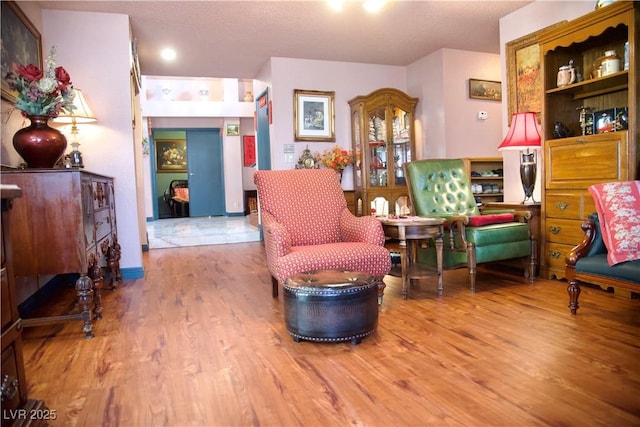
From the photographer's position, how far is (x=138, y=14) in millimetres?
3941

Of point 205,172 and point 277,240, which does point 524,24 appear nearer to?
point 277,240

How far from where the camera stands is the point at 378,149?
5.56 meters

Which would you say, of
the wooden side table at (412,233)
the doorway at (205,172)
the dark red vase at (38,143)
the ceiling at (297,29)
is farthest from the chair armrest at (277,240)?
the doorway at (205,172)

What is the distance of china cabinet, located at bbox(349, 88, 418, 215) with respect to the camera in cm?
547

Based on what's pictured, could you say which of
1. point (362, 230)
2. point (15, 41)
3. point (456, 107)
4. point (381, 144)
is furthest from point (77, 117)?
point (456, 107)

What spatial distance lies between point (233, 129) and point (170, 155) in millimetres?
2629

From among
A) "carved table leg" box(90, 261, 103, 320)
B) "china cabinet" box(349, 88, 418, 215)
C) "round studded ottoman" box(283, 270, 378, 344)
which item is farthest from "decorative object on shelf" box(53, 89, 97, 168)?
"china cabinet" box(349, 88, 418, 215)

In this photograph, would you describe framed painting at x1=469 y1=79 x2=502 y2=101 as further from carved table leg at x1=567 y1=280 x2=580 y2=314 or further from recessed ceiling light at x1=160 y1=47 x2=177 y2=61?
recessed ceiling light at x1=160 y1=47 x2=177 y2=61

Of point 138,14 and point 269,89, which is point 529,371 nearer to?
point 138,14

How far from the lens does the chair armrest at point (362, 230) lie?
271 cm

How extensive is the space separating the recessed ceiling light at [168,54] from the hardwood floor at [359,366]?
340 centimetres

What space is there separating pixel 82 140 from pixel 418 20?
11.6 ft

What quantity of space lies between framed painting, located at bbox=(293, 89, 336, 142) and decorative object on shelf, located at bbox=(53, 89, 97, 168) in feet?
8.43

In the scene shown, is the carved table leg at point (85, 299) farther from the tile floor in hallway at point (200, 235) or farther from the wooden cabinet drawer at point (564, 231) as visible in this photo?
the tile floor in hallway at point (200, 235)
